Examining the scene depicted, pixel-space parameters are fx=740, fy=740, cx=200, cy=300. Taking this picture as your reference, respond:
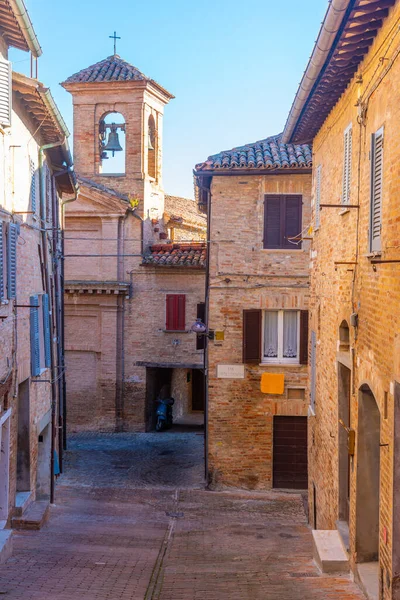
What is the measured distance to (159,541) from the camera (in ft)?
44.4

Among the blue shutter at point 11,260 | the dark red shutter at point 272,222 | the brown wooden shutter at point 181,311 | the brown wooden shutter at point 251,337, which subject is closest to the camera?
the blue shutter at point 11,260

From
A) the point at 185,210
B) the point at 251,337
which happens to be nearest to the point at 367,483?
the point at 251,337

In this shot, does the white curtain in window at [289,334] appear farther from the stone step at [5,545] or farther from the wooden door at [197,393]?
the wooden door at [197,393]

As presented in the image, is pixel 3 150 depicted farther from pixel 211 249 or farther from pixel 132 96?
pixel 132 96

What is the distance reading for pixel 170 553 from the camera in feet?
41.2

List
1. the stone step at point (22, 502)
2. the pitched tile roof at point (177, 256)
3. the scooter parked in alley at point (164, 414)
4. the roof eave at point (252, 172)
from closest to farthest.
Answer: the stone step at point (22, 502), the roof eave at point (252, 172), the pitched tile roof at point (177, 256), the scooter parked in alley at point (164, 414)

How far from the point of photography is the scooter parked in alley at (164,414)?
26.5 metres

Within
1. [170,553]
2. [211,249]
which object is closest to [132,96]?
[211,249]

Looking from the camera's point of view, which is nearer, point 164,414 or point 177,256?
point 177,256

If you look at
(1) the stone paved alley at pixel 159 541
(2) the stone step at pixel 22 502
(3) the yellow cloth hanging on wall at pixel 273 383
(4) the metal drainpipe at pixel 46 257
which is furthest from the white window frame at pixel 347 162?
(3) the yellow cloth hanging on wall at pixel 273 383

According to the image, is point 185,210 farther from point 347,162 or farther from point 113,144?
point 347,162

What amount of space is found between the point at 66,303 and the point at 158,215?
16.4 ft

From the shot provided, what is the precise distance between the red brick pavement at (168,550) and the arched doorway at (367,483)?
20.3 inches

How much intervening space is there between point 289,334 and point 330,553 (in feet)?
30.0
